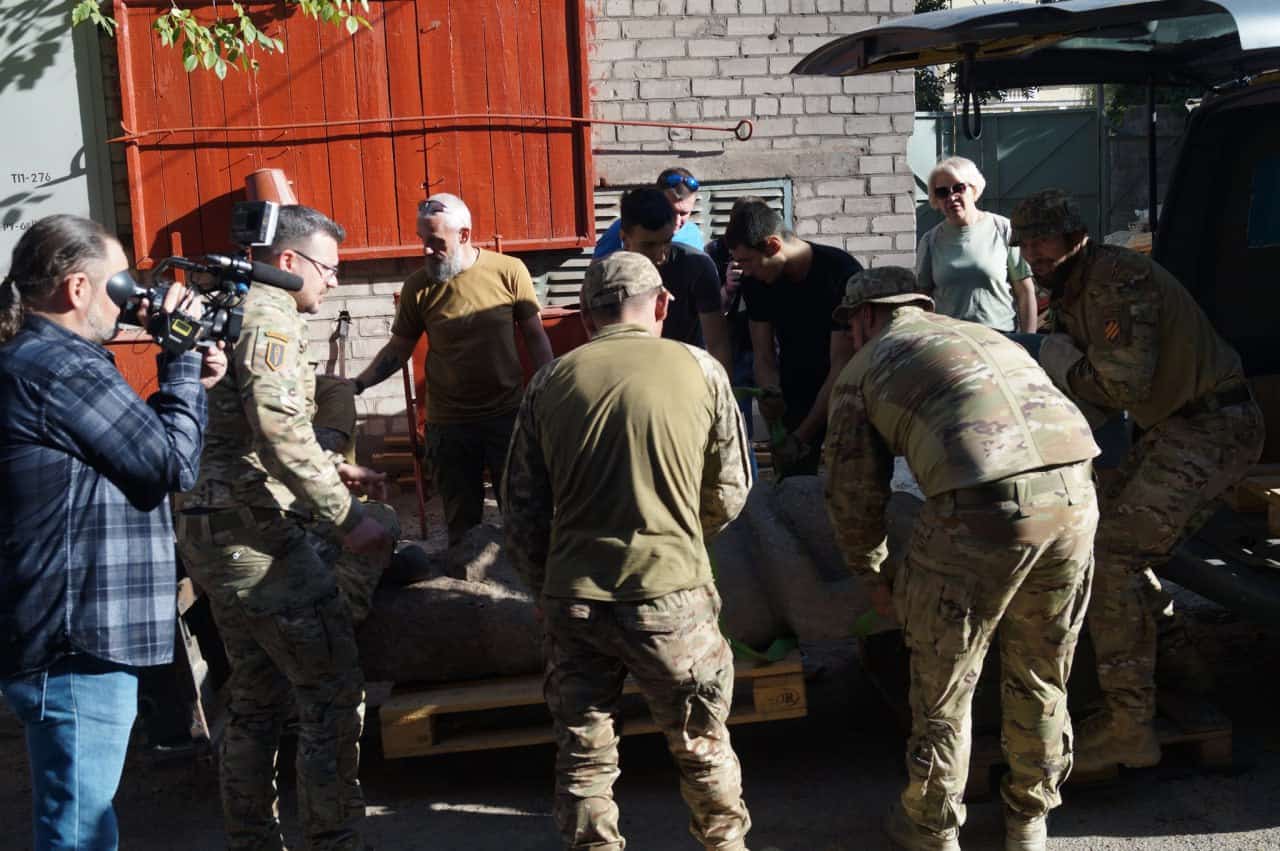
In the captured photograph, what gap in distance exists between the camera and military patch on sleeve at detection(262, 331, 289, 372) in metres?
3.59

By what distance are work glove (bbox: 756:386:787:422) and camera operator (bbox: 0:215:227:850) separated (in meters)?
2.88

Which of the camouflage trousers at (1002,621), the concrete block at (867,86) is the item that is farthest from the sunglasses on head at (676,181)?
the camouflage trousers at (1002,621)

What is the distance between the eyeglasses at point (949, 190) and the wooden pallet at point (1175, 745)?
8.80 ft

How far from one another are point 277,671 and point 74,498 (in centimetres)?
109

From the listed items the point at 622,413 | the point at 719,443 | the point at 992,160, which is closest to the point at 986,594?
the point at 719,443

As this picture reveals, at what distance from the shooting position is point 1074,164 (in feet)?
60.2

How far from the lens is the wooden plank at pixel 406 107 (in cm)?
864

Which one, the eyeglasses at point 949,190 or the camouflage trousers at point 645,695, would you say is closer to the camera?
the camouflage trousers at point 645,695

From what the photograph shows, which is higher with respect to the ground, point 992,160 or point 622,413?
point 992,160

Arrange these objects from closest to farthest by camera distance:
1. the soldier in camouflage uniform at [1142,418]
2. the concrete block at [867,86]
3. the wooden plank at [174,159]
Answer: the soldier in camouflage uniform at [1142,418]
the wooden plank at [174,159]
the concrete block at [867,86]

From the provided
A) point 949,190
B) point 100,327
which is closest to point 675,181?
point 949,190

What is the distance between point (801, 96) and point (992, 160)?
32.5 feet

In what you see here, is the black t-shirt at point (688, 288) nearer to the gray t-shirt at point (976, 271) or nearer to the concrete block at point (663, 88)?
the gray t-shirt at point (976, 271)

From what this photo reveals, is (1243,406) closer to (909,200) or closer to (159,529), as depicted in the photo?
(159,529)
